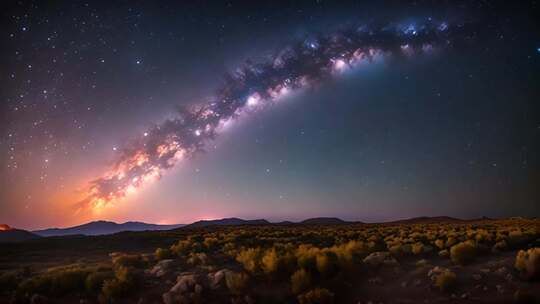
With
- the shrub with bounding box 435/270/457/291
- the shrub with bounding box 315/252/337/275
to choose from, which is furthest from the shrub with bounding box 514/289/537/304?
the shrub with bounding box 315/252/337/275

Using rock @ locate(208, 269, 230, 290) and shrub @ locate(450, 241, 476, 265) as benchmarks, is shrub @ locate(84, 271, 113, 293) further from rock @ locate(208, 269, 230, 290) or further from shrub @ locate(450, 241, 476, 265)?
shrub @ locate(450, 241, 476, 265)

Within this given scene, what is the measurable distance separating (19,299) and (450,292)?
13.4 metres

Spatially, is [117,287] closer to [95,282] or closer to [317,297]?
[95,282]

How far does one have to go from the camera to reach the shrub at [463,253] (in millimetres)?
13805

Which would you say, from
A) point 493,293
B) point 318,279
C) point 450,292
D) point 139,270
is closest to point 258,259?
point 318,279

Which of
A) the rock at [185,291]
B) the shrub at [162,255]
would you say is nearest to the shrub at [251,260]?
the rock at [185,291]

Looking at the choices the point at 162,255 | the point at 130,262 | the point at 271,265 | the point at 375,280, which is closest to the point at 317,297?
the point at 271,265

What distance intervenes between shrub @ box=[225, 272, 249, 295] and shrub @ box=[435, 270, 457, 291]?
5711mm

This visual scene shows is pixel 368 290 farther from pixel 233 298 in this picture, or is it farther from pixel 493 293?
pixel 233 298

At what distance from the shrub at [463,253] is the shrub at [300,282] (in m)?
6.39

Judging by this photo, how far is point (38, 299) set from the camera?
11953 millimetres

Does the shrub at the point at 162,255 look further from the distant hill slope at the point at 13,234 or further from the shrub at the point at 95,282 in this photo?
the distant hill slope at the point at 13,234

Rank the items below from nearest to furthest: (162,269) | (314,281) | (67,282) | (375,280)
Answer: (314,281) → (375,280) → (67,282) → (162,269)

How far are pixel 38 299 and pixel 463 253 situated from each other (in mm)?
15271
